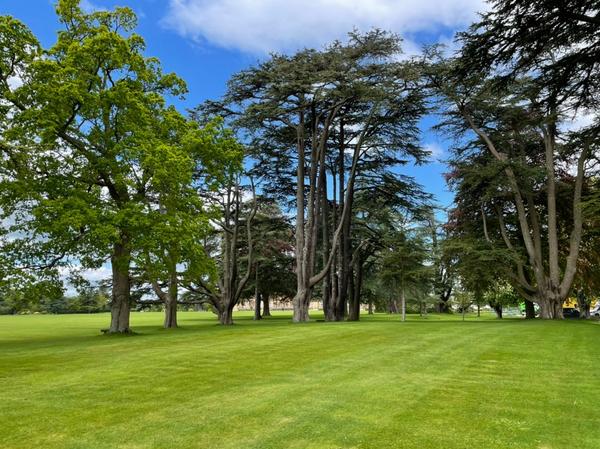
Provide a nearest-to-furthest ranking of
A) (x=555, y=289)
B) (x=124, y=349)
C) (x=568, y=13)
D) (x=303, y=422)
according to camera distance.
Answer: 1. (x=303, y=422)
2. (x=568, y=13)
3. (x=124, y=349)
4. (x=555, y=289)

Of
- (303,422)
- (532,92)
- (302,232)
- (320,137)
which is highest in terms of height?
(320,137)

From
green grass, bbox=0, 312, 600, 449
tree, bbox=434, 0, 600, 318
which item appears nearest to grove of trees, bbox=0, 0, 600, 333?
tree, bbox=434, 0, 600, 318

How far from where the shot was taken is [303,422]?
5.33 metres

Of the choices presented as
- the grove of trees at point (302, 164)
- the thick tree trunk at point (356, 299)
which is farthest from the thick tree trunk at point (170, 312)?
the thick tree trunk at point (356, 299)

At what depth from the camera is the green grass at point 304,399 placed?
15.9 feet

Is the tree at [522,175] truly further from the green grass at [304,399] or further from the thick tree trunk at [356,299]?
the green grass at [304,399]

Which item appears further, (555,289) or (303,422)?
(555,289)

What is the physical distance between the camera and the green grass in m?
4.86

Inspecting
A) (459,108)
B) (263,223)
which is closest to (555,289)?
(459,108)

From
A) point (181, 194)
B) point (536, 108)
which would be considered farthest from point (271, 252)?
point (536, 108)

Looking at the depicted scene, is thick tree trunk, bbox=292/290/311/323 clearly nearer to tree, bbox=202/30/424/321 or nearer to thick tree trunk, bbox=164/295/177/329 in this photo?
tree, bbox=202/30/424/321

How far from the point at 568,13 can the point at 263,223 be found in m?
24.9

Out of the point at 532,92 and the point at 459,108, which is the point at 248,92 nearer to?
the point at 459,108

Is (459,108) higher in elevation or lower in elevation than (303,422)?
higher
